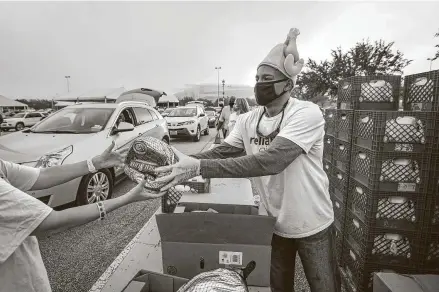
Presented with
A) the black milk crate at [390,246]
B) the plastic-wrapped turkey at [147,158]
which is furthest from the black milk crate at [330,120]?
the plastic-wrapped turkey at [147,158]

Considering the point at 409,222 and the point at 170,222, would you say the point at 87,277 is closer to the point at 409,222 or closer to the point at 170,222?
the point at 170,222

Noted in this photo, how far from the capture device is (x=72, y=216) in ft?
4.68

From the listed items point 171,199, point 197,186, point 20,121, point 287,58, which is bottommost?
point 20,121

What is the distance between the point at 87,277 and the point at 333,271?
248cm

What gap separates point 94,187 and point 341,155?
3812 mm

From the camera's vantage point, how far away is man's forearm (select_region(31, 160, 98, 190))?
1.97 m

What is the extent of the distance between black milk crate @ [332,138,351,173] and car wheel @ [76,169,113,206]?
359 centimetres

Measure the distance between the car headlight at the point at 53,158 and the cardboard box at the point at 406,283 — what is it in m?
4.22

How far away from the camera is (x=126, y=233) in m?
4.28

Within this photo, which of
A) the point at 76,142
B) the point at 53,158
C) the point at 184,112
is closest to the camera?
the point at 53,158

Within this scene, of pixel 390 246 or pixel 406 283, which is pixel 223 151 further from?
pixel 390 246

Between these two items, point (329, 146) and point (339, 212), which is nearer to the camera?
point (339, 212)

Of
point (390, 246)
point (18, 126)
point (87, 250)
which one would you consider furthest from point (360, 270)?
point (18, 126)

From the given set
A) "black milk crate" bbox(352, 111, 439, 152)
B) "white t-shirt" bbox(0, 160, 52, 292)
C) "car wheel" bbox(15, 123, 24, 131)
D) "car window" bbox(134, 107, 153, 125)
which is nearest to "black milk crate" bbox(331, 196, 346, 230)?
"black milk crate" bbox(352, 111, 439, 152)
